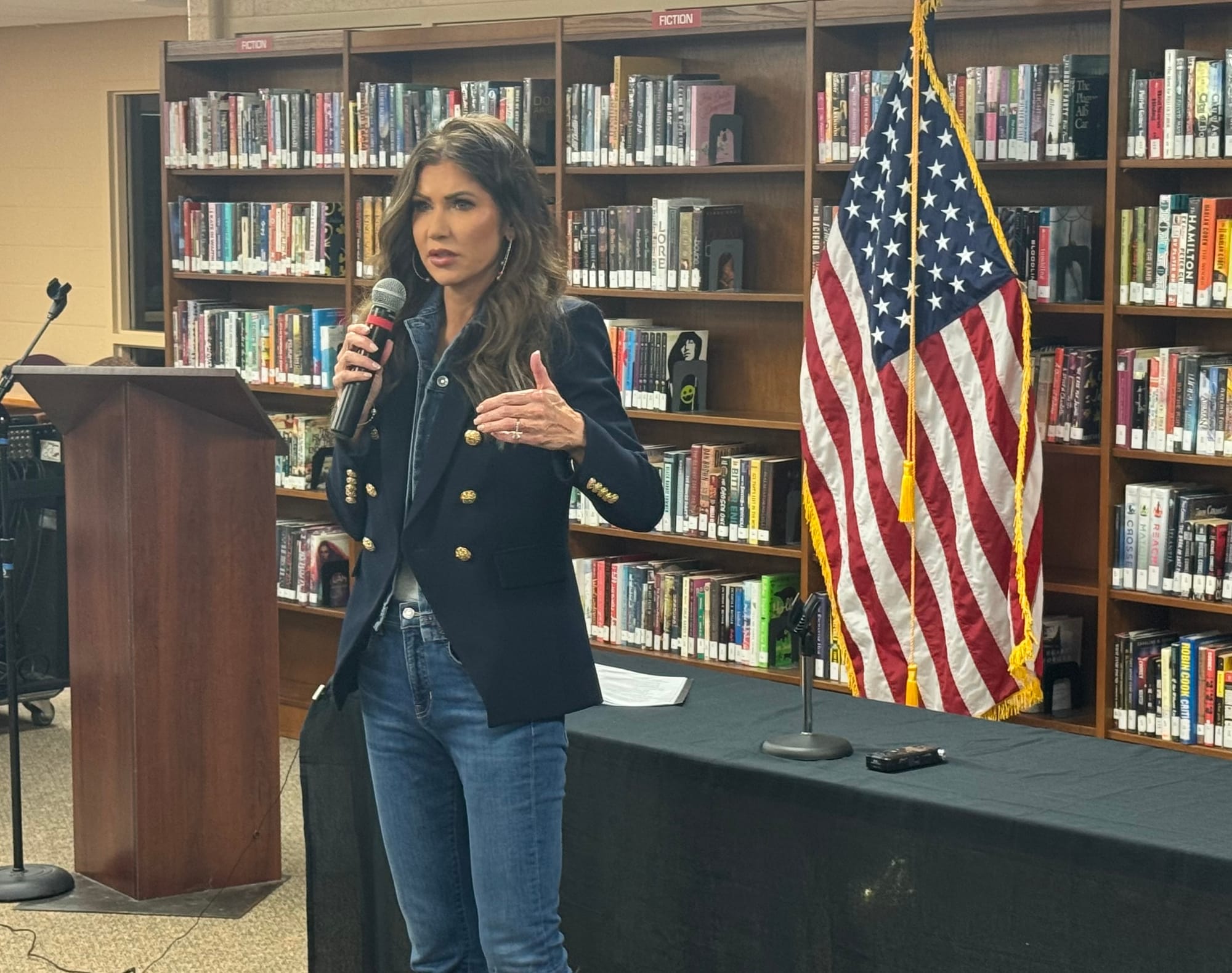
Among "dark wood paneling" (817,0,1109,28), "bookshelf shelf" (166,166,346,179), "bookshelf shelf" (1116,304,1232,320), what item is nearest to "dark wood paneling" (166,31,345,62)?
"bookshelf shelf" (166,166,346,179)

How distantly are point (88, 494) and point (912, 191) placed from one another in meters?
2.19

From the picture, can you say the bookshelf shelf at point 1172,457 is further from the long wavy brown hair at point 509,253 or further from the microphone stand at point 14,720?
the microphone stand at point 14,720

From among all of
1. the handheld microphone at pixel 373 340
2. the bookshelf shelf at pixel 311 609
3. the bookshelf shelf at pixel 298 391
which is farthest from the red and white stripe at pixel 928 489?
the handheld microphone at pixel 373 340

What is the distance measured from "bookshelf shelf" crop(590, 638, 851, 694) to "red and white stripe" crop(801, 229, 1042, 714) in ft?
0.99

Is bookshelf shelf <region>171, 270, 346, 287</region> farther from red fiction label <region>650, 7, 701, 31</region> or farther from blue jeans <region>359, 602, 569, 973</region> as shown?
blue jeans <region>359, 602, 569, 973</region>

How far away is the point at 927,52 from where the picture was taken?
165 inches

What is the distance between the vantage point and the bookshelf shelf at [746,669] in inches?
187

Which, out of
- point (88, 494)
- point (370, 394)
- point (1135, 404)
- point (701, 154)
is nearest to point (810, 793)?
point (370, 394)

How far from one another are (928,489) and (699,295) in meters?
0.95

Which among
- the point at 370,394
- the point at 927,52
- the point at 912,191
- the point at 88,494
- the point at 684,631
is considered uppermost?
the point at 927,52

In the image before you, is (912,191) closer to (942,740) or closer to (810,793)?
(942,740)

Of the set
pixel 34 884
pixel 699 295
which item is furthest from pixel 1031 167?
pixel 34 884

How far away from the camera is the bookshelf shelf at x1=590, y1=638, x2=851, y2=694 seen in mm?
4762

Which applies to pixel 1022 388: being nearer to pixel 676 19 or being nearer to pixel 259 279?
pixel 676 19
